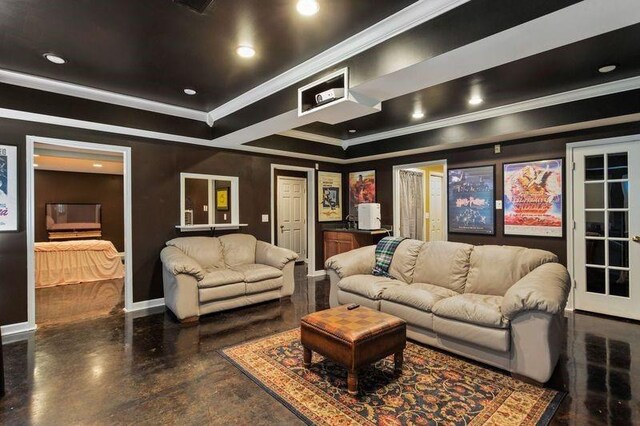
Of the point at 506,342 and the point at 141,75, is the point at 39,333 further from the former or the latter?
the point at 506,342

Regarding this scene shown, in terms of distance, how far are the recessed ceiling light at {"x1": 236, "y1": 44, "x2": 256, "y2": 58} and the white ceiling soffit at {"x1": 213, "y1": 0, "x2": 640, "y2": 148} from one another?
89cm

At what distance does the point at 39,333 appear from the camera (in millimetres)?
3500

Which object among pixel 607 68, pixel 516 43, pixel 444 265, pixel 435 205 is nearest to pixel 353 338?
pixel 444 265

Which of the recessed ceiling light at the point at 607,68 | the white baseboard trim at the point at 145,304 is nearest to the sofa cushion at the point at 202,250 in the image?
the white baseboard trim at the point at 145,304

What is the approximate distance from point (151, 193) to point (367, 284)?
312 cm

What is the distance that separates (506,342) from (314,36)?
2706mm

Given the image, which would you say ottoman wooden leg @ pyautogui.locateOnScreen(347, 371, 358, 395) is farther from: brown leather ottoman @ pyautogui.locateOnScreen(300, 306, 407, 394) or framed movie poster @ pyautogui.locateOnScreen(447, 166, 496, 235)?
framed movie poster @ pyautogui.locateOnScreen(447, 166, 496, 235)

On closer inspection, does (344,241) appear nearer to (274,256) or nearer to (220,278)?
(274,256)

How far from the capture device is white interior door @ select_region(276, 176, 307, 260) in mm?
7199

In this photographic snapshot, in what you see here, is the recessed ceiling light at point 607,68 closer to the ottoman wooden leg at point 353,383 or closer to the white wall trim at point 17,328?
the ottoman wooden leg at point 353,383

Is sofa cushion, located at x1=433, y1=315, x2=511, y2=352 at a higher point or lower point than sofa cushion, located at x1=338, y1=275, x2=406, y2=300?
lower

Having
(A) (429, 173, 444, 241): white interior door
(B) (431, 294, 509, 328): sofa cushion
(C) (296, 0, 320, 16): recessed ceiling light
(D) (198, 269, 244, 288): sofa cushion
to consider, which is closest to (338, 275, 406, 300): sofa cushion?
(B) (431, 294, 509, 328): sofa cushion

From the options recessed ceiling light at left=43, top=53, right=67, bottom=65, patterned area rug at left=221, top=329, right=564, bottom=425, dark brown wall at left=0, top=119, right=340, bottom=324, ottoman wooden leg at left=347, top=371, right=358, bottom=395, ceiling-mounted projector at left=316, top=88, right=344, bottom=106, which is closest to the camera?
patterned area rug at left=221, top=329, right=564, bottom=425

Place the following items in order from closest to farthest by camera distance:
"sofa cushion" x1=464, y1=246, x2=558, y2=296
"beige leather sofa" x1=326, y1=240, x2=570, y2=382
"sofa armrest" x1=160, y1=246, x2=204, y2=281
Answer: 1. "beige leather sofa" x1=326, y1=240, x2=570, y2=382
2. "sofa cushion" x1=464, y1=246, x2=558, y2=296
3. "sofa armrest" x1=160, y1=246, x2=204, y2=281
